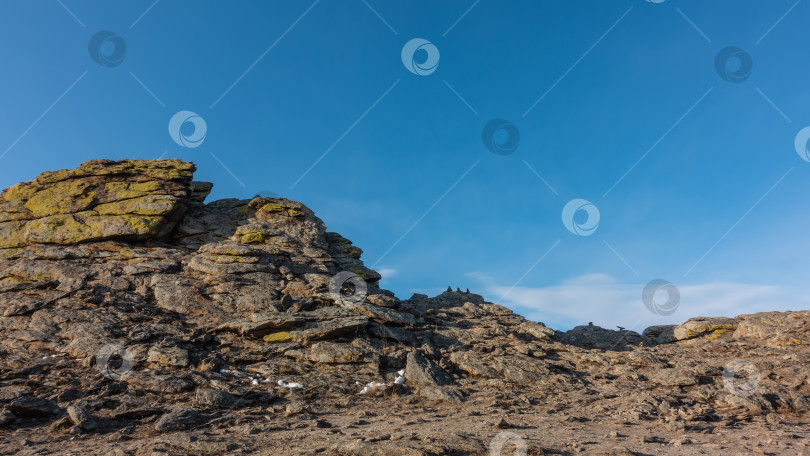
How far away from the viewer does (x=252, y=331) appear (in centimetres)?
2316

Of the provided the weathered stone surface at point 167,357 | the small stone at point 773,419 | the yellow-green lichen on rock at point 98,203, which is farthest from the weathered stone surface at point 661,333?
the yellow-green lichen on rock at point 98,203

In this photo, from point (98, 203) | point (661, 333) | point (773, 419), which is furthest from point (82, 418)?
point (661, 333)

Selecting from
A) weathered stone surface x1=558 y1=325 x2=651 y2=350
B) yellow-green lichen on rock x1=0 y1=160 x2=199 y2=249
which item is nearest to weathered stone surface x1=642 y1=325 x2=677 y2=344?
weathered stone surface x1=558 y1=325 x2=651 y2=350

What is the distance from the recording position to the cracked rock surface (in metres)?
14.0

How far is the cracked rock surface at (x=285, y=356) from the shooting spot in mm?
13961

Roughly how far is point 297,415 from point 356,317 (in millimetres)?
8914

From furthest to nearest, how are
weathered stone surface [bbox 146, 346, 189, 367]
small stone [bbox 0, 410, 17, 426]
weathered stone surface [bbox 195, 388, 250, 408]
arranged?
weathered stone surface [bbox 146, 346, 189, 367] < weathered stone surface [bbox 195, 388, 250, 408] < small stone [bbox 0, 410, 17, 426]

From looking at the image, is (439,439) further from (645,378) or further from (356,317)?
(645,378)

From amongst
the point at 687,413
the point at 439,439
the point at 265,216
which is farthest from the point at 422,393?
the point at 265,216

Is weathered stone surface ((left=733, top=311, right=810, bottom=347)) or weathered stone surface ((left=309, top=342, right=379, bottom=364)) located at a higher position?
weathered stone surface ((left=733, top=311, right=810, bottom=347))

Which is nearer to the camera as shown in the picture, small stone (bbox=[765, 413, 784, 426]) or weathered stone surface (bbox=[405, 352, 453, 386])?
small stone (bbox=[765, 413, 784, 426])

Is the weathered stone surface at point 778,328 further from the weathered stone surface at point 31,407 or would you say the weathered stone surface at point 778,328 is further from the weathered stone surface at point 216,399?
the weathered stone surface at point 31,407

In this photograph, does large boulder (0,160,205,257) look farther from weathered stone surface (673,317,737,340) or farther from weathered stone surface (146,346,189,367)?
weathered stone surface (673,317,737,340)

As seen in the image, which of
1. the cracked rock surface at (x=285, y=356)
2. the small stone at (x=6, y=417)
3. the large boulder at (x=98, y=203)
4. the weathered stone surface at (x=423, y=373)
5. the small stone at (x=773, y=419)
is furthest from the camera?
the large boulder at (x=98, y=203)
